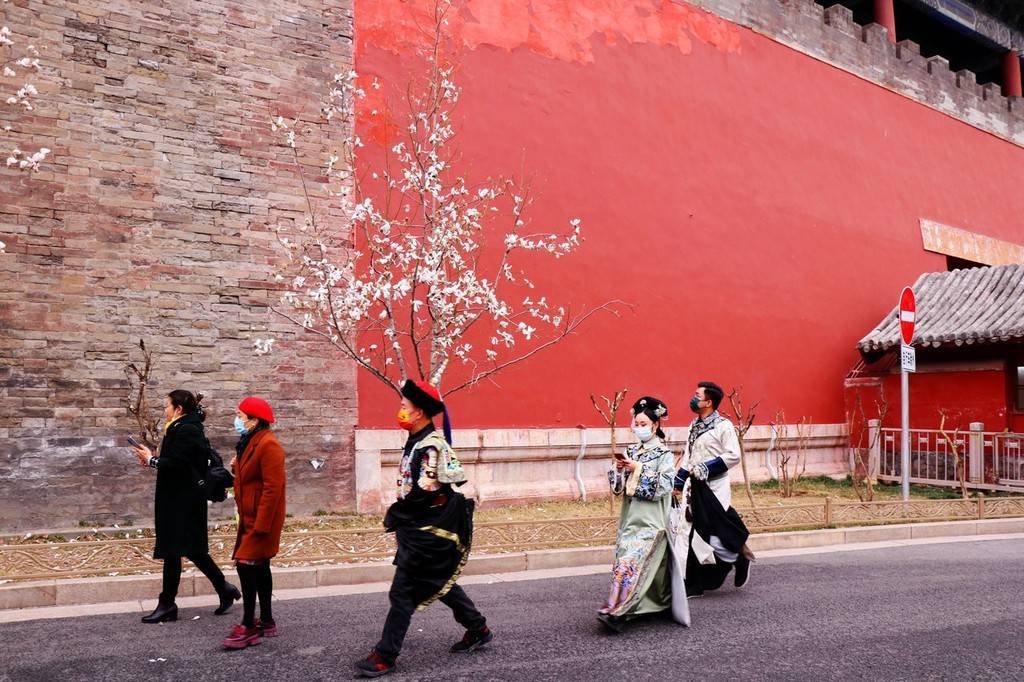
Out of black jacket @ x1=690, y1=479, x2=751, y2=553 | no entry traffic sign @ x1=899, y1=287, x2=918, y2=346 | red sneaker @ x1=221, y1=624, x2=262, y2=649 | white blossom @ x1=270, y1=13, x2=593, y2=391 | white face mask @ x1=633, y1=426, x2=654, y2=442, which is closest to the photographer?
red sneaker @ x1=221, y1=624, x2=262, y2=649

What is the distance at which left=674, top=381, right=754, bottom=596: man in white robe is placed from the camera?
21.8 feet

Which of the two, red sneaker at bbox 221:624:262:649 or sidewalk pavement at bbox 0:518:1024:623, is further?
sidewalk pavement at bbox 0:518:1024:623

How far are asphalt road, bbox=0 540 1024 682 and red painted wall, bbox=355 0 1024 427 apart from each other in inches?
181

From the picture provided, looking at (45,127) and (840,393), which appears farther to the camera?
(840,393)

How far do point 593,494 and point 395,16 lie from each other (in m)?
6.91

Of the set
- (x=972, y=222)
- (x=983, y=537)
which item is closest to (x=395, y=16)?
(x=983, y=537)

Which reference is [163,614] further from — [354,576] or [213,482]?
[354,576]

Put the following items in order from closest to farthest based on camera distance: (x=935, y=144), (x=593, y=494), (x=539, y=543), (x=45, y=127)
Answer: (x=539, y=543)
(x=45, y=127)
(x=593, y=494)
(x=935, y=144)

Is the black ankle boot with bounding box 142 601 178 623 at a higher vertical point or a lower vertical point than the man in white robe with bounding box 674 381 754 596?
lower

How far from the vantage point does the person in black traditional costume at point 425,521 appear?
4.66m

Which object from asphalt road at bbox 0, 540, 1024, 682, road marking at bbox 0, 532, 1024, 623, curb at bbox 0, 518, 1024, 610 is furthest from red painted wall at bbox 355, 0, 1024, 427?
asphalt road at bbox 0, 540, 1024, 682

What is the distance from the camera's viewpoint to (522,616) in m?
5.89

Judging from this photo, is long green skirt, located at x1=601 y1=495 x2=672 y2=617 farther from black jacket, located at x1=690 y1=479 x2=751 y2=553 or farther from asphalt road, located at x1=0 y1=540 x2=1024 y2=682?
black jacket, located at x1=690 y1=479 x2=751 y2=553

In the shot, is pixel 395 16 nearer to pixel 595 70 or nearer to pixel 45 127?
pixel 595 70
